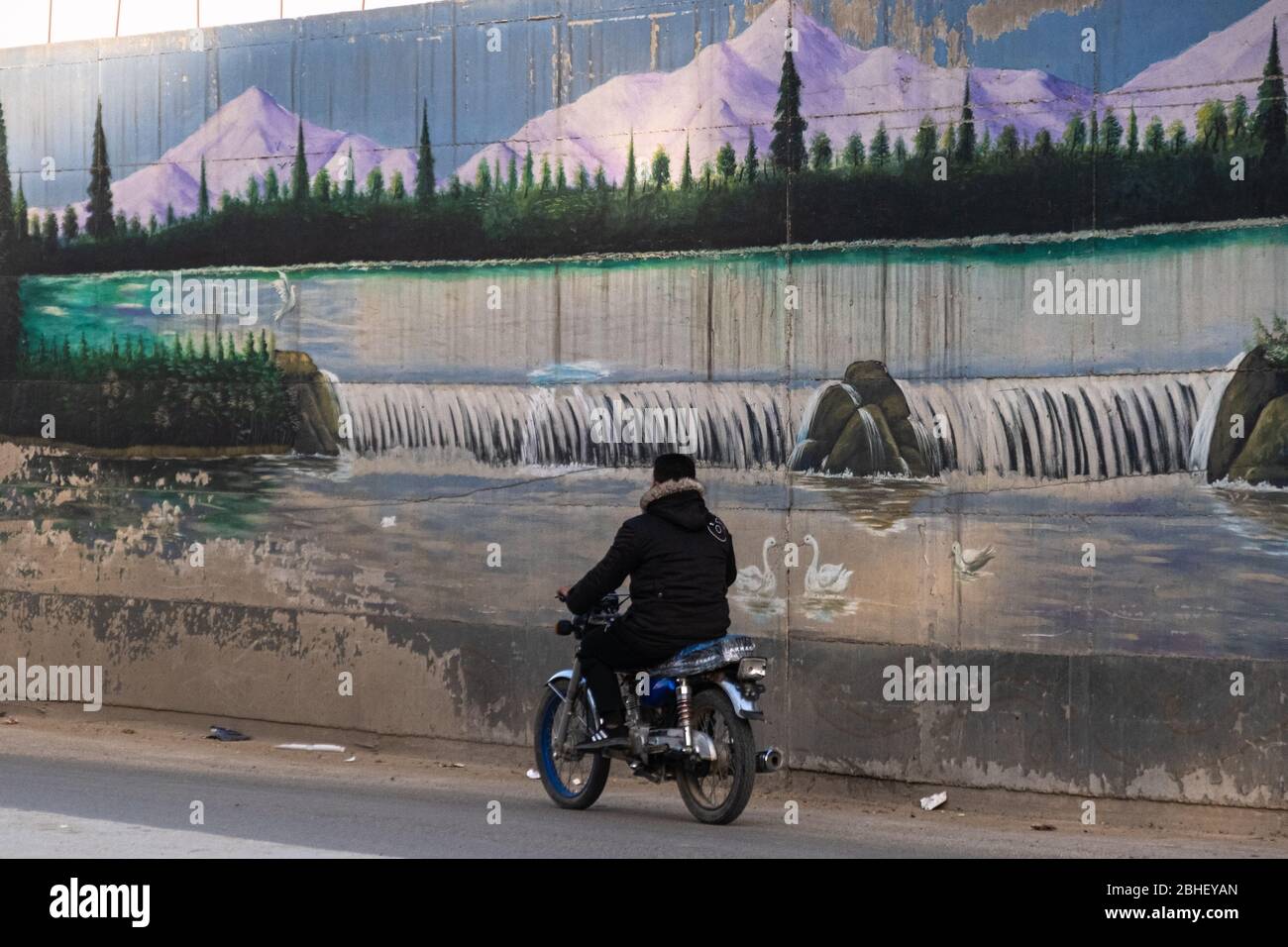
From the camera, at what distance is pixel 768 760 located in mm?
9430

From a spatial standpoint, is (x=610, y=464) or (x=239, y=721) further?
(x=239, y=721)

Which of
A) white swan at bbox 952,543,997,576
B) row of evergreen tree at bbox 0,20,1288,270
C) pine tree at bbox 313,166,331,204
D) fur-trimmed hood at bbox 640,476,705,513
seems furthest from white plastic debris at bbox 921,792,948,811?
pine tree at bbox 313,166,331,204

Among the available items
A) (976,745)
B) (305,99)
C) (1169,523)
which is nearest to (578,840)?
(976,745)

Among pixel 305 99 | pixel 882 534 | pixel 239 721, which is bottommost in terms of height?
pixel 239 721

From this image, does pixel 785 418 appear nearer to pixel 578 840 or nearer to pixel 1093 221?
pixel 1093 221

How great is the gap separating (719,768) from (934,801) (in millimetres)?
2163

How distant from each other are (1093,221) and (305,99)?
20.8 ft

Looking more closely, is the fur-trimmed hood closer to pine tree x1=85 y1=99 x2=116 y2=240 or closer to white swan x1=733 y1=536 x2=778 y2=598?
white swan x1=733 y1=536 x2=778 y2=598

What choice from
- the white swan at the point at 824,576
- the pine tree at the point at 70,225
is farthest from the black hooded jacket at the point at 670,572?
the pine tree at the point at 70,225

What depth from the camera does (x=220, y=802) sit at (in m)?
10.4

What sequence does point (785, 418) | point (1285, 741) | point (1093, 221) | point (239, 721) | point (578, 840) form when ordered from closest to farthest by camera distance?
point (578, 840) → point (1285, 741) → point (1093, 221) → point (785, 418) → point (239, 721)

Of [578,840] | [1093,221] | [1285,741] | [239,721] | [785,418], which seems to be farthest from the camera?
[239,721]
